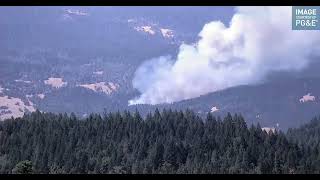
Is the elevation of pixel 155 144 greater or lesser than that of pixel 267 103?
lesser

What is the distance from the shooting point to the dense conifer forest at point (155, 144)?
61.3 ft

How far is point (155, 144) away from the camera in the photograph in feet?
67.5

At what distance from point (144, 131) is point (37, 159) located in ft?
21.4

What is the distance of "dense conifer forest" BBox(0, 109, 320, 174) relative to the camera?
18688mm

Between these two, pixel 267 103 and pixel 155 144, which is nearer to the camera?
pixel 267 103
